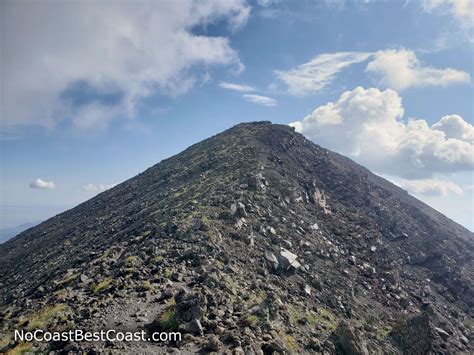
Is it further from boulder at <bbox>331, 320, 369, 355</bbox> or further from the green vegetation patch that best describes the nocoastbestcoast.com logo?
boulder at <bbox>331, 320, 369, 355</bbox>

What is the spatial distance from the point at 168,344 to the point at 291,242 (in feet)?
67.4

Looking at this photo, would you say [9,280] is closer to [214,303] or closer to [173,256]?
[173,256]

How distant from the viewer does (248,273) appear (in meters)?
25.3

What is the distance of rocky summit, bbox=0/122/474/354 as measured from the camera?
59.1ft

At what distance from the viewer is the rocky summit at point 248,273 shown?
18.0 m

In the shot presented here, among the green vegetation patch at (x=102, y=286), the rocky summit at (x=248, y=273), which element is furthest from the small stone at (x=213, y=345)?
the green vegetation patch at (x=102, y=286)

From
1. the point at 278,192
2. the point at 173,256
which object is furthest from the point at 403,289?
the point at 173,256

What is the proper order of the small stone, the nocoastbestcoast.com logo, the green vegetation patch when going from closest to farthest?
the small stone → the nocoastbestcoast.com logo → the green vegetation patch

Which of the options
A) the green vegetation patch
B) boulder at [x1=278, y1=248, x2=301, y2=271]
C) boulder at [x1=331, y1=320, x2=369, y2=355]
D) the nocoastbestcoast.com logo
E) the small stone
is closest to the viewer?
the small stone

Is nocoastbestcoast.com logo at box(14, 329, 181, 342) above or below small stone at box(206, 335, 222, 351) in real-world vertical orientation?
above

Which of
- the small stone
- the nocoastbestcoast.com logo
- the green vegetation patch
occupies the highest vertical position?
the green vegetation patch

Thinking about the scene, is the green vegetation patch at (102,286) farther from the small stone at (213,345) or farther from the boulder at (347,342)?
the boulder at (347,342)

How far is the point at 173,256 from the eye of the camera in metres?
24.9

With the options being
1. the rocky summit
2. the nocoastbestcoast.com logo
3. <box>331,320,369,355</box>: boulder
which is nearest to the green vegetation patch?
the rocky summit
